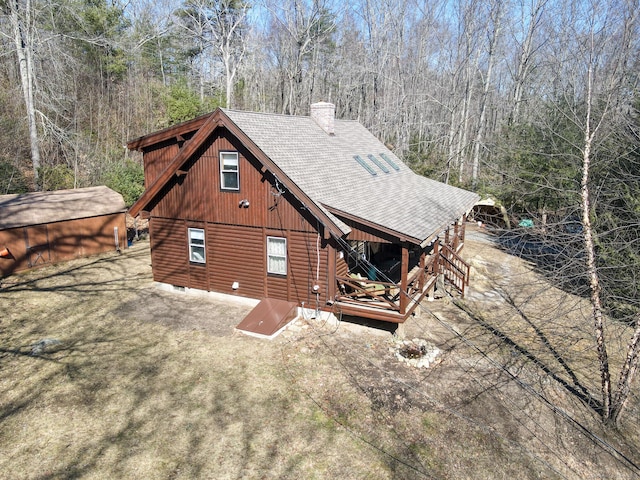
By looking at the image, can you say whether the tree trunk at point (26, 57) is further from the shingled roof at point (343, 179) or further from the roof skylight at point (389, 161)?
the roof skylight at point (389, 161)

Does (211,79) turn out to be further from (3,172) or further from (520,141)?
(520,141)

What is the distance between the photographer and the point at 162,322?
1360cm

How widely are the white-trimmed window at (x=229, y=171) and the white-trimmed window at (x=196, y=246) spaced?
77.0 inches

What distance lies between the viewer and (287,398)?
9.88m

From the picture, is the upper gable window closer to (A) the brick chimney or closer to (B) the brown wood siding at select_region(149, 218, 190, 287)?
(B) the brown wood siding at select_region(149, 218, 190, 287)

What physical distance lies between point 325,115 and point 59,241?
12.6 meters

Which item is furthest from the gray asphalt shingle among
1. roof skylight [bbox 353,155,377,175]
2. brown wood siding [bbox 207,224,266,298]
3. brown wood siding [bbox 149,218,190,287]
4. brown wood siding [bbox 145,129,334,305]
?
brown wood siding [bbox 149,218,190,287]

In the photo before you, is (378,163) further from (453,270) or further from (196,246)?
(196,246)

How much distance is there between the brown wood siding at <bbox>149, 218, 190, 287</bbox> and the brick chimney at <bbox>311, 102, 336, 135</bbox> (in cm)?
760

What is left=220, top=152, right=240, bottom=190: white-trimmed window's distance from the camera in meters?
13.8

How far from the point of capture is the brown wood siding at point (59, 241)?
17125mm

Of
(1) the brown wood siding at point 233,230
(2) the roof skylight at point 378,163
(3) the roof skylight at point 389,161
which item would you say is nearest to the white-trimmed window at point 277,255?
(1) the brown wood siding at point 233,230

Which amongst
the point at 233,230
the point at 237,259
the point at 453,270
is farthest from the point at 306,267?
the point at 453,270

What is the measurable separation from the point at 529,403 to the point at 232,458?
22.1 ft
